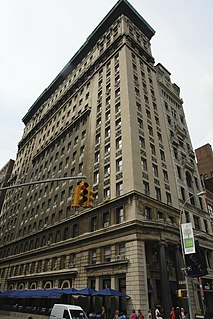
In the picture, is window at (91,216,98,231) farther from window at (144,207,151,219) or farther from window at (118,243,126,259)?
window at (144,207,151,219)

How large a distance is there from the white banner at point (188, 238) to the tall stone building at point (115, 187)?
3.57 metres

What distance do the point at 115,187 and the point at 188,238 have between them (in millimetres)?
13487

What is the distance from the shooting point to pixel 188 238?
20594mm

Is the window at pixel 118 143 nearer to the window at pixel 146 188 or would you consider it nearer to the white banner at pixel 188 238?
the window at pixel 146 188

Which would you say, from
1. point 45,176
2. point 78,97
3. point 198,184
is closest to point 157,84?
point 78,97

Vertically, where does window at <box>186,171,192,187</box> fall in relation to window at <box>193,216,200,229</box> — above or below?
above

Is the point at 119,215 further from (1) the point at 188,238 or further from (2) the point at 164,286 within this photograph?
(1) the point at 188,238

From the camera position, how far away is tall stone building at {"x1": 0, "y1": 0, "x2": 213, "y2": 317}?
28.2 m

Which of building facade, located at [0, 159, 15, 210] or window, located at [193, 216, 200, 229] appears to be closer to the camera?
window, located at [193, 216, 200, 229]

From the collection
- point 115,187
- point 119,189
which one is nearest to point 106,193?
point 115,187

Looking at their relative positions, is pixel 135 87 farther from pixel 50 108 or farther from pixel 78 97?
pixel 50 108

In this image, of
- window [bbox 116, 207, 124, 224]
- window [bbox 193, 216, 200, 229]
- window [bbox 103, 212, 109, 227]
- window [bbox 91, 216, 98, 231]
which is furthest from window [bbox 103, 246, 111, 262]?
window [bbox 193, 216, 200, 229]

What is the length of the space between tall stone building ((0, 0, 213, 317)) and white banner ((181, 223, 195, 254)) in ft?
11.7

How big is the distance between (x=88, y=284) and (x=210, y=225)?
22119mm
